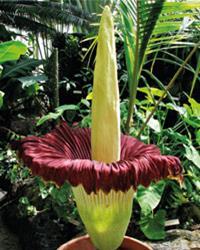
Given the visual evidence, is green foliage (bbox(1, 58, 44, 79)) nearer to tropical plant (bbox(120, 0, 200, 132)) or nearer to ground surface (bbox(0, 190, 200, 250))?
tropical plant (bbox(120, 0, 200, 132))

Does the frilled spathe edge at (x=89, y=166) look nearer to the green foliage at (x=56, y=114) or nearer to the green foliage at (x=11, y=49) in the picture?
the green foliage at (x=56, y=114)

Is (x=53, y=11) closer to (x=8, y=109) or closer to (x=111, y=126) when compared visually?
(x=8, y=109)

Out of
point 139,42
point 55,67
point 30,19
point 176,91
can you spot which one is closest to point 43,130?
point 55,67

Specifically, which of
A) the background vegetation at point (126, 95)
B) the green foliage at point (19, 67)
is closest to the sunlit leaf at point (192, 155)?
the background vegetation at point (126, 95)

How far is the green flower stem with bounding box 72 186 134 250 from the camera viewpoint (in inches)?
41.9

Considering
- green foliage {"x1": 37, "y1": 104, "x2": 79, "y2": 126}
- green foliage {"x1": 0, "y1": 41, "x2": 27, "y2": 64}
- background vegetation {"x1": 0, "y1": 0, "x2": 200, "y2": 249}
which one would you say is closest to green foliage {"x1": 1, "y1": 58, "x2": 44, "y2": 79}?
background vegetation {"x1": 0, "y1": 0, "x2": 200, "y2": 249}

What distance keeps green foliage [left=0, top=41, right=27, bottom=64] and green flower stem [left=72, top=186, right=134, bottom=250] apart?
4.78ft

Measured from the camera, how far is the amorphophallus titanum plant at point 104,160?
3.15 feet

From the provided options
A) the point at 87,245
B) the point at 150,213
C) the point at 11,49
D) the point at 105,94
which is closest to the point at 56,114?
the point at 11,49

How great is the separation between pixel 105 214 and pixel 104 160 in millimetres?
137

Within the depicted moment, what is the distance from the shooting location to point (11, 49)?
7.98ft

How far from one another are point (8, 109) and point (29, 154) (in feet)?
8.12

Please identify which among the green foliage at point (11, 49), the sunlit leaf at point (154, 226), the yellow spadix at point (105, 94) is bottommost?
the sunlit leaf at point (154, 226)

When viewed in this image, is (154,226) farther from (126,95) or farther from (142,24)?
(126,95)
